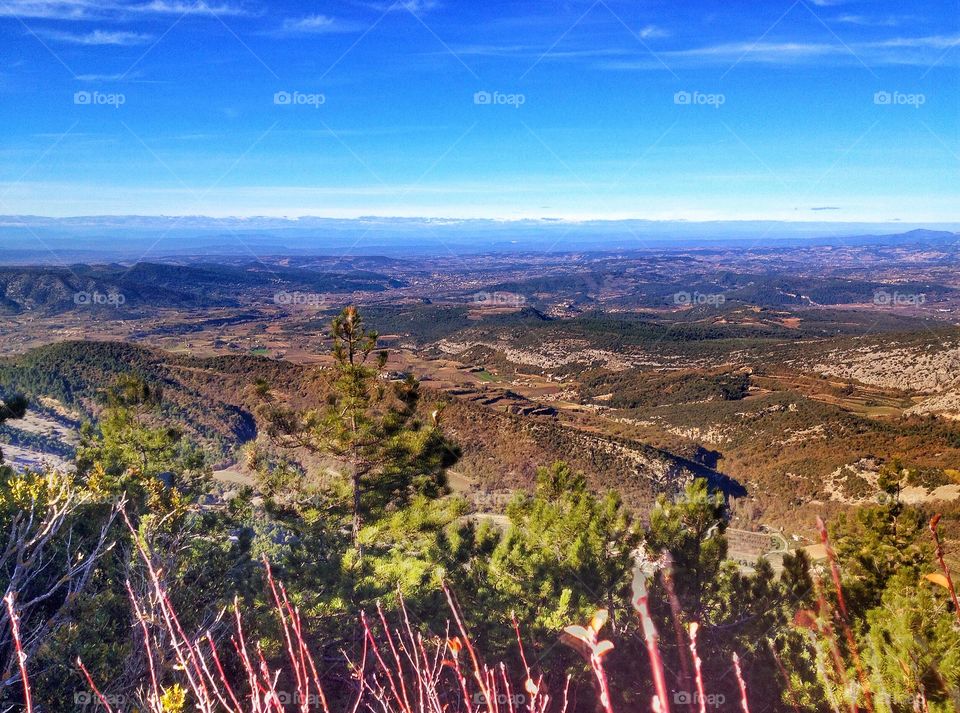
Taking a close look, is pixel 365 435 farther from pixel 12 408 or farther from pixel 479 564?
pixel 12 408

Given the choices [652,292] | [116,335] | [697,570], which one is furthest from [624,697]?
[652,292]

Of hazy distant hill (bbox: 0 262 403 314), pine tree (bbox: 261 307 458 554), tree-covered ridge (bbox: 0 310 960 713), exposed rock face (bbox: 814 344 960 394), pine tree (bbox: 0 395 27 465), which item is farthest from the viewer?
hazy distant hill (bbox: 0 262 403 314)

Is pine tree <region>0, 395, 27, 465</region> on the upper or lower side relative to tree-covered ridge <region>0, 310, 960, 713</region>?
upper

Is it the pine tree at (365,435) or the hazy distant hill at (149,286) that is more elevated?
the hazy distant hill at (149,286)

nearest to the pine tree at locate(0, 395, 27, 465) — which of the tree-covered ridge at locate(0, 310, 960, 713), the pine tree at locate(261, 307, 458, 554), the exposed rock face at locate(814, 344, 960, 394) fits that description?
the tree-covered ridge at locate(0, 310, 960, 713)

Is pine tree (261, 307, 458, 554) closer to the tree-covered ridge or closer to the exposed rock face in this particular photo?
the tree-covered ridge

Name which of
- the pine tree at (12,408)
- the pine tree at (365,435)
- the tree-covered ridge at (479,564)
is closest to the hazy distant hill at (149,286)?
the pine tree at (12,408)

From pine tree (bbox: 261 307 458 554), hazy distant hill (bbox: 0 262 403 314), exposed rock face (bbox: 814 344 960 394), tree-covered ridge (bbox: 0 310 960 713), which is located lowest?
exposed rock face (bbox: 814 344 960 394)

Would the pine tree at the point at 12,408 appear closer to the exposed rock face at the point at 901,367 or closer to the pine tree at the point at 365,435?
the pine tree at the point at 365,435

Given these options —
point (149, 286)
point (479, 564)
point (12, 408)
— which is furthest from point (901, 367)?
point (149, 286)

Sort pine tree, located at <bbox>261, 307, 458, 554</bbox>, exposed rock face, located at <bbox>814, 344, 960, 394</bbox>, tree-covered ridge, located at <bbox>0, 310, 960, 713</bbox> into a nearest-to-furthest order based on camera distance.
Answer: tree-covered ridge, located at <bbox>0, 310, 960, 713</bbox> < pine tree, located at <bbox>261, 307, 458, 554</bbox> < exposed rock face, located at <bbox>814, 344, 960, 394</bbox>

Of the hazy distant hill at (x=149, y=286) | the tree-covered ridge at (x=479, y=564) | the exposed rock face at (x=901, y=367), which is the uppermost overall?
the hazy distant hill at (x=149, y=286)
